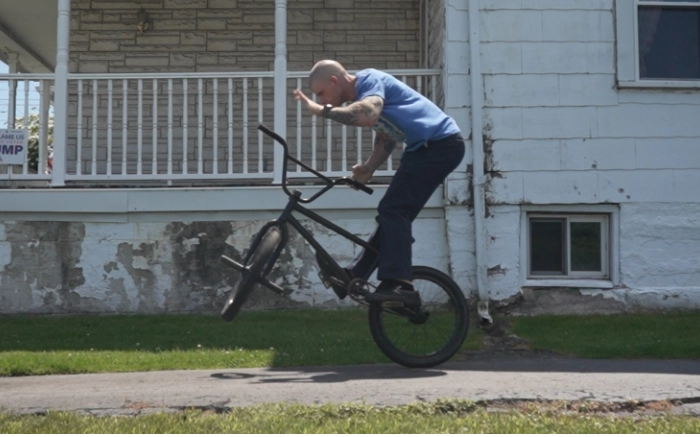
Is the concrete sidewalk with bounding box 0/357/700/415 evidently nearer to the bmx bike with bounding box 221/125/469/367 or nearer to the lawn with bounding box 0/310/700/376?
the bmx bike with bounding box 221/125/469/367

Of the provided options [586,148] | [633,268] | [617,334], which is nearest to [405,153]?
[617,334]

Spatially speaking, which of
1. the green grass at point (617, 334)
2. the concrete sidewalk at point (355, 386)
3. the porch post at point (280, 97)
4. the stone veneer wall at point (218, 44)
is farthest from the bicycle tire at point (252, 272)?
the stone veneer wall at point (218, 44)

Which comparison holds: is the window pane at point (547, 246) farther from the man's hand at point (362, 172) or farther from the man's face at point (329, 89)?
the man's face at point (329, 89)

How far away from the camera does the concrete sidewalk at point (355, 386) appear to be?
4262 millimetres

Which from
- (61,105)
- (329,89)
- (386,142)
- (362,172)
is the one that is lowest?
→ (362,172)

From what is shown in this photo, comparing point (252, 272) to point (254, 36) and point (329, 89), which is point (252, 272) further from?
point (254, 36)

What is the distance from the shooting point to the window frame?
747cm

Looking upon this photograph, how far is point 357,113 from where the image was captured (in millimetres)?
4566

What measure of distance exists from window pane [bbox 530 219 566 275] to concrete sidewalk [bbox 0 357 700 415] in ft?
7.41

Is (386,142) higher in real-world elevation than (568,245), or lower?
higher

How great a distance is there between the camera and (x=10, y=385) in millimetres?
4918

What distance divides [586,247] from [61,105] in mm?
4946

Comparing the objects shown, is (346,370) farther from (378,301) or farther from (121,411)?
(121,411)

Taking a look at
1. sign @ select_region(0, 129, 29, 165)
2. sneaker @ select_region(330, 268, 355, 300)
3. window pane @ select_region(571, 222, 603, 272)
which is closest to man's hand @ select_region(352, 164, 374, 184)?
sneaker @ select_region(330, 268, 355, 300)
